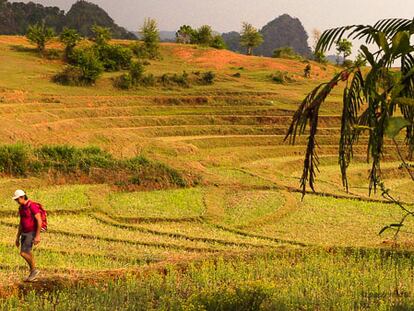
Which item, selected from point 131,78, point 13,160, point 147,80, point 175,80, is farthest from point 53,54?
point 13,160

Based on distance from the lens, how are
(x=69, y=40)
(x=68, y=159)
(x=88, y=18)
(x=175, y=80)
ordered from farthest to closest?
(x=88, y=18), (x=69, y=40), (x=175, y=80), (x=68, y=159)

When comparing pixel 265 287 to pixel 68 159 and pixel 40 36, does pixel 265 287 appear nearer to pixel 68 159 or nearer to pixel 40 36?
pixel 68 159

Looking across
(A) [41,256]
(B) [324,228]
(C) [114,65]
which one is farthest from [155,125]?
(A) [41,256]

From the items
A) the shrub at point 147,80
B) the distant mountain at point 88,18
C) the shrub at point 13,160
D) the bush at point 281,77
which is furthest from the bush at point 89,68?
the distant mountain at point 88,18

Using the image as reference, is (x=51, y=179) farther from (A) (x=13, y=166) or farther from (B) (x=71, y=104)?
(B) (x=71, y=104)

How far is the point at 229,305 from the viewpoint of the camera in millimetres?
7730

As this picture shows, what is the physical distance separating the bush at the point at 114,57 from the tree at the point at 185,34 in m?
29.3

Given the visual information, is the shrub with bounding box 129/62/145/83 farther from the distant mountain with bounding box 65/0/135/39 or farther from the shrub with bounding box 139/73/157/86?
the distant mountain with bounding box 65/0/135/39

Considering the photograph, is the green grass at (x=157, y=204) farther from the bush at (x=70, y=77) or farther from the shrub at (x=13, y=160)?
the bush at (x=70, y=77)

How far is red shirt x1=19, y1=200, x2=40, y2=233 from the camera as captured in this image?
8828mm

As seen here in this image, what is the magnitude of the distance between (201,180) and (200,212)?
14.3ft

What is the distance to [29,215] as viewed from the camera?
8.87 meters

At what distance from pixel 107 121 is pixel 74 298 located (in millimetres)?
25933

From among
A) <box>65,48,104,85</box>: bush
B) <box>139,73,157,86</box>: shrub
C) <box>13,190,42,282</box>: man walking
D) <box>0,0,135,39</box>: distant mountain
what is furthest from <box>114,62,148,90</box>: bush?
<box>0,0,135,39</box>: distant mountain
